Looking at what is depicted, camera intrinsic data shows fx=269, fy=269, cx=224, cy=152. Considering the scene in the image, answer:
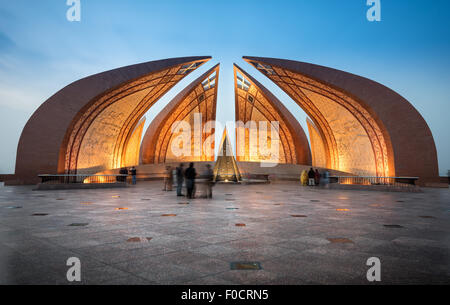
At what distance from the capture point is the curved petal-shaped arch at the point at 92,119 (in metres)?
10.1

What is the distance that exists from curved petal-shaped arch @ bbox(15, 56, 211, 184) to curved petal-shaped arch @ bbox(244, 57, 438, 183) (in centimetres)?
500

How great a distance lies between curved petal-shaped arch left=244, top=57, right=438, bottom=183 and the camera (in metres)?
9.88

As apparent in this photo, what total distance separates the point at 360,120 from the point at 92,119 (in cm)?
1236

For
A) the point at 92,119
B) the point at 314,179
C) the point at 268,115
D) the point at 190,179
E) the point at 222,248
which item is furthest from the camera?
the point at 268,115

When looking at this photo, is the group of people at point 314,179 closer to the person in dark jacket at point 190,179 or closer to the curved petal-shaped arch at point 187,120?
the person in dark jacket at point 190,179

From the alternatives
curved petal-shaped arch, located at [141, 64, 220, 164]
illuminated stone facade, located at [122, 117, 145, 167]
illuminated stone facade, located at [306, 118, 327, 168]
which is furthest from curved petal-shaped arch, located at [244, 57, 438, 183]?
illuminated stone facade, located at [122, 117, 145, 167]

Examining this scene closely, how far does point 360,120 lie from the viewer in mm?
12477

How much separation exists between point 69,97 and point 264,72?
8.89 metres

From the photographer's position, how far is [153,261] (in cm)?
173

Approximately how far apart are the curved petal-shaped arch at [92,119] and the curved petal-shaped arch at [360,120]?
5.00 m

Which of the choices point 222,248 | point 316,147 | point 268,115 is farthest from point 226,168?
point 222,248

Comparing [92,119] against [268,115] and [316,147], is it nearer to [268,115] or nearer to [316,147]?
[268,115]

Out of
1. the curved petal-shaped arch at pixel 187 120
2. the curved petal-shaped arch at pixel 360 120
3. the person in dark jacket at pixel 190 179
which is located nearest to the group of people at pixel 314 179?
the curved petal-shaped arch at pixel 360 120
